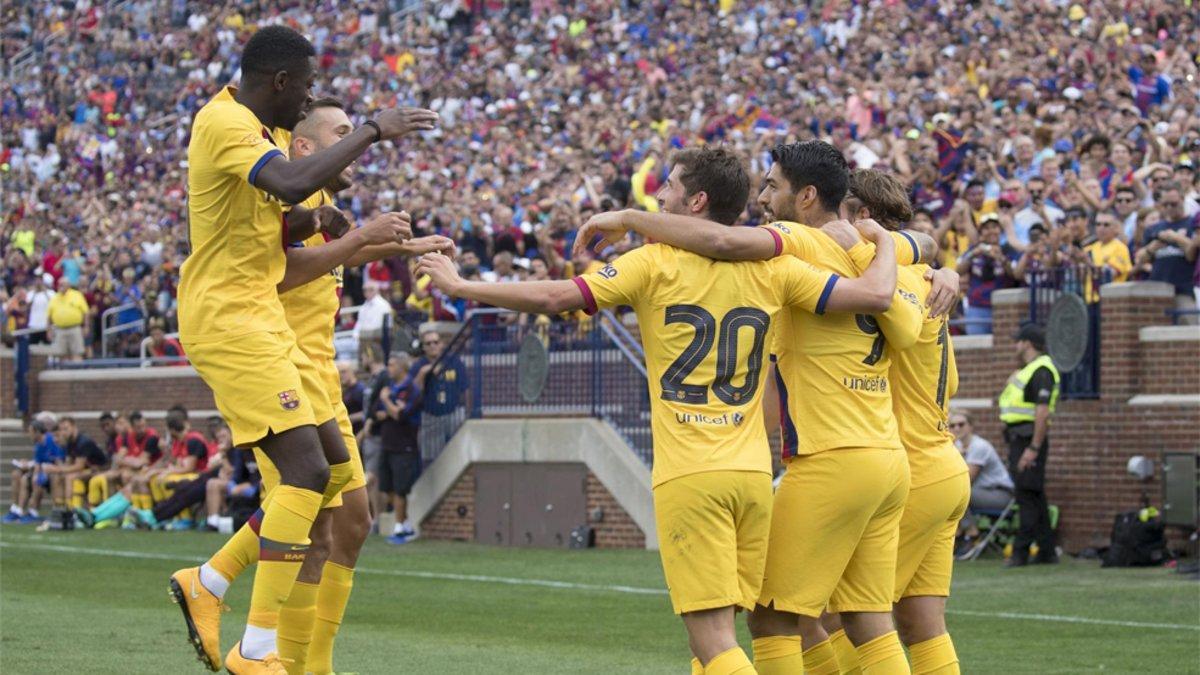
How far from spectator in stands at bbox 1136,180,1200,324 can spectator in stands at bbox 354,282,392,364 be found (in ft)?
33.7

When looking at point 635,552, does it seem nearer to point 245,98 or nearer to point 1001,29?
point 1001,29

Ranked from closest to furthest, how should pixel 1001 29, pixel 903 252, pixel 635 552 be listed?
pixel 903 252 < pixel 635 552 < pixel 1001 29

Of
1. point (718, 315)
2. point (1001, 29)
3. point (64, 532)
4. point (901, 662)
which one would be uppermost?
point (1001, 29)

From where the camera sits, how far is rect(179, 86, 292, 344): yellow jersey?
25.0 ft

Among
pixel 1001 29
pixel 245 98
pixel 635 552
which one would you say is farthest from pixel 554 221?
pixel 245 98

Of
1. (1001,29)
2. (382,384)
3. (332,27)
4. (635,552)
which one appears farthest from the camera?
(332,27)

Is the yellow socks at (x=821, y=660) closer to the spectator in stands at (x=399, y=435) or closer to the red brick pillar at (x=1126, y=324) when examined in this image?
the red brick pillar at (x=1126, y=324)

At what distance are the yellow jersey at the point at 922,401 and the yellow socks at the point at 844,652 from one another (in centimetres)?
77

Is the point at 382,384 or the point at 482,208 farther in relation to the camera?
the point at 482,208

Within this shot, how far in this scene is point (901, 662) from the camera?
7.00m

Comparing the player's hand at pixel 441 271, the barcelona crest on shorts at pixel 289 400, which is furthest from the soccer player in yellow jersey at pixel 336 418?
the player's hand at pixel 441 271

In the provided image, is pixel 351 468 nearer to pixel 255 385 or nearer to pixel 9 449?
pixel 255 385

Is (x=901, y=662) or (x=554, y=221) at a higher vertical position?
(x=554, y=221)

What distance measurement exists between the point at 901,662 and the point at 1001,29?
736 inches
